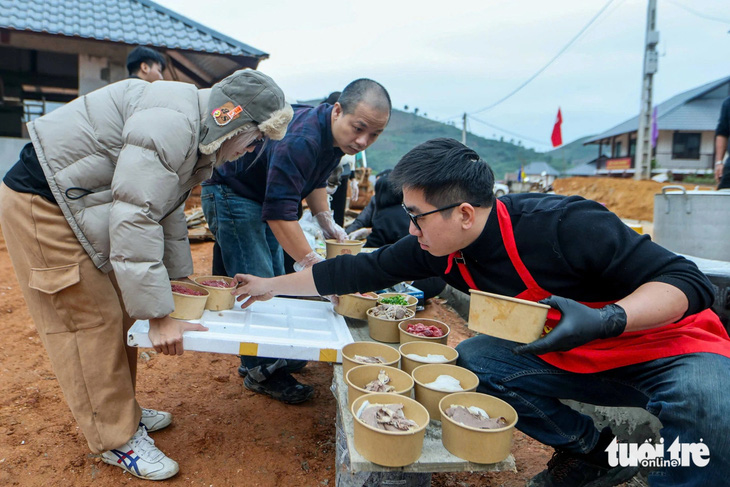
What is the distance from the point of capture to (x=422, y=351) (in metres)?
2.16

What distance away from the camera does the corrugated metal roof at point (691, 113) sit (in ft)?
97.9

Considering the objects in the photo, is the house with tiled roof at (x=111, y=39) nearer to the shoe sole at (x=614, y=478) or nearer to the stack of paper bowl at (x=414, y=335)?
the stack of paper bowl at (x=414, y=335)

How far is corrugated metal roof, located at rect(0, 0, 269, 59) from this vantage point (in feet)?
23.7

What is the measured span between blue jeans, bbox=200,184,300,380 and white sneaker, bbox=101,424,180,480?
2.66 feet

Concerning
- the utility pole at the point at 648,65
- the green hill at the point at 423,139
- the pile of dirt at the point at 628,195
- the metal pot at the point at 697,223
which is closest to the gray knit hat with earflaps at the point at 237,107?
the metal pot at the point at 697,223

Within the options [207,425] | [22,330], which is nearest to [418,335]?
[207,425]

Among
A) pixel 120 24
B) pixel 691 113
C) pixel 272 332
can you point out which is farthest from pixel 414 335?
pixel 691 113

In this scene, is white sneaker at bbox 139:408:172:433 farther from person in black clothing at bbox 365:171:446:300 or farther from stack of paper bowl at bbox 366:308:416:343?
person in black clothing at bbox 365:171:446:300

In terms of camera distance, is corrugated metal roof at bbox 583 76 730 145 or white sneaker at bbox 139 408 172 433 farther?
corrugated metal roof at bbox 583 76 730 145

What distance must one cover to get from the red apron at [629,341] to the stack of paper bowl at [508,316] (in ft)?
0.70

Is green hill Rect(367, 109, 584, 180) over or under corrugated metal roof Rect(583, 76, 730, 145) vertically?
over

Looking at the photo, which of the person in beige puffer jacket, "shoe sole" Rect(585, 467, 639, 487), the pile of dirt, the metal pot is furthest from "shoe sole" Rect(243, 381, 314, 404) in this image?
the pile of dirt

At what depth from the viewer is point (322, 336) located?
2.30 meters

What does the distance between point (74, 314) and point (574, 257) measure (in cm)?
195
